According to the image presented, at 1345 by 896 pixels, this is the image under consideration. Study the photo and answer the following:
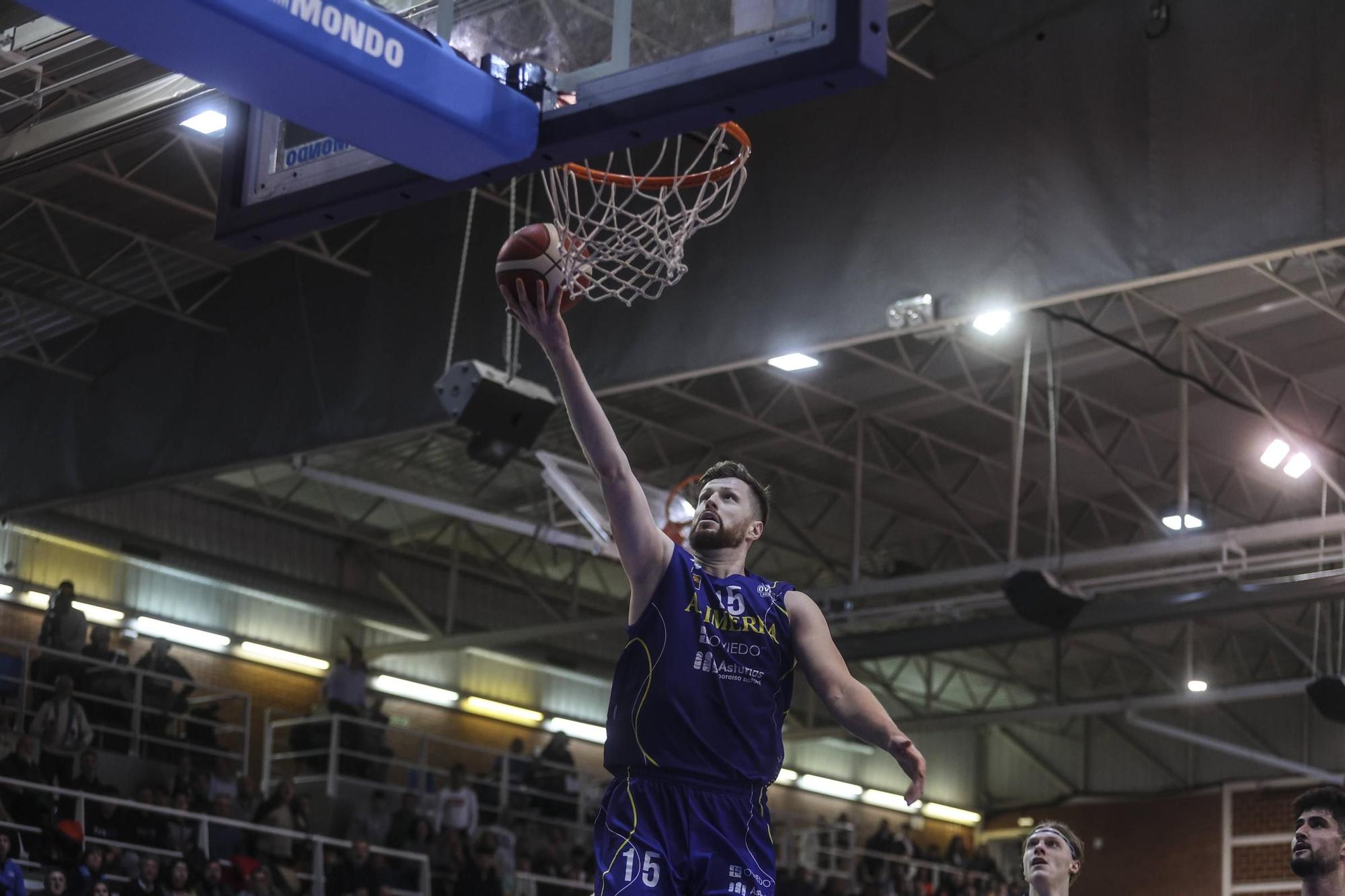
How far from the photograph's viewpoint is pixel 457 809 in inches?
915

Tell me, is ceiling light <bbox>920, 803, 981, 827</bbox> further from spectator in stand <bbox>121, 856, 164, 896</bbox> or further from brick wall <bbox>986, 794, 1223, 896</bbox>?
spectator in stand <bbox>121, 856, 164, 896</bbox>

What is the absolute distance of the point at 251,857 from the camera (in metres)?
18.6

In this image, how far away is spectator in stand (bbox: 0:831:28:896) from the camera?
1486 centimetres

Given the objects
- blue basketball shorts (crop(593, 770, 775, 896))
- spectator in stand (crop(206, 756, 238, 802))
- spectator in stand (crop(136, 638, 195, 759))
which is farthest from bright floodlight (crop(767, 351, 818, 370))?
blue basketball shorts (crop(593, 770, 775, 896))

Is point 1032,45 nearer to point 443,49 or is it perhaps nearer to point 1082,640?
point 443,49

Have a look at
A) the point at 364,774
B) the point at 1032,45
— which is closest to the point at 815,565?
the point at 364,774

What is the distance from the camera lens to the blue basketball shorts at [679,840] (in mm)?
4859

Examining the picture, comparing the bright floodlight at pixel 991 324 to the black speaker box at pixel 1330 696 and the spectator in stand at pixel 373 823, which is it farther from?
the spectator in stand at pixel 373 823

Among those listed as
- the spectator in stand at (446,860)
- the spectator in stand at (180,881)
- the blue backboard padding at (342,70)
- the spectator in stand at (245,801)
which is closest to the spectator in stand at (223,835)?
the spectator in stand at (245,801)

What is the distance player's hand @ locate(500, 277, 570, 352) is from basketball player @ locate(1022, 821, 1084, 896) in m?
3.86

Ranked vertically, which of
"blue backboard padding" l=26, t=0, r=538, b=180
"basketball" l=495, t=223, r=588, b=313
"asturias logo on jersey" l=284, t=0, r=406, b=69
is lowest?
"basketball" l=495, t=223, r=588, b=313

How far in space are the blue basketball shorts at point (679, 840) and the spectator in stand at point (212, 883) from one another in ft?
42.5

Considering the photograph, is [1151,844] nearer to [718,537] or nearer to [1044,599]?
[1044,599]

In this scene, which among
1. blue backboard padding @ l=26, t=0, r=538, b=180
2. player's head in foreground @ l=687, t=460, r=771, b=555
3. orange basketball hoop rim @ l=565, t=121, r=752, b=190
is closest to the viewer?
player's head in foreground @ l=687, t=460, r=771, b=555
